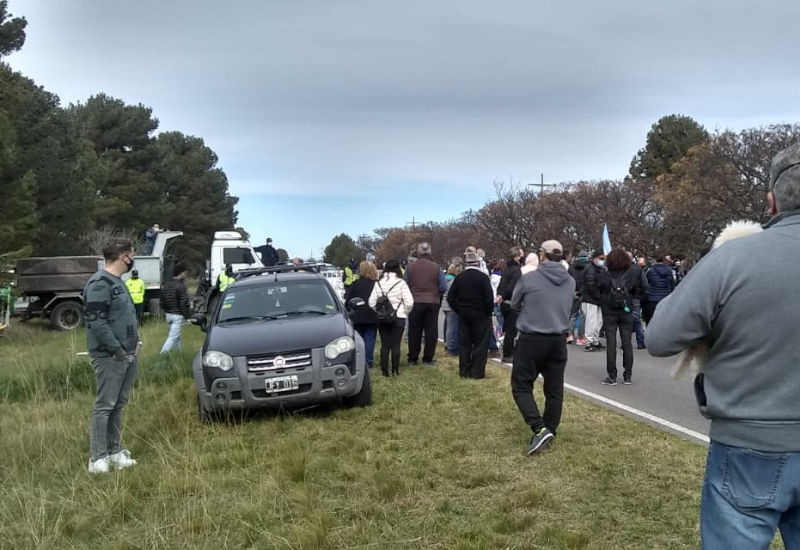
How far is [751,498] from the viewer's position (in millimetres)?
2057

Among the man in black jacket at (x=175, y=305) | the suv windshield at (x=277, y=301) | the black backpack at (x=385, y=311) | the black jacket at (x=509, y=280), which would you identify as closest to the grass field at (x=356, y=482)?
the suv windshield at (x=277, y=301)

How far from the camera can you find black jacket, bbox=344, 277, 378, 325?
31.4ft

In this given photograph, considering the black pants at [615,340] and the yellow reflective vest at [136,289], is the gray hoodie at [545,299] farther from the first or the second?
the yellow reflective vest at [136,289]

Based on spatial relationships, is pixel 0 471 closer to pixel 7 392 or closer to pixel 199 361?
pixel 199 361

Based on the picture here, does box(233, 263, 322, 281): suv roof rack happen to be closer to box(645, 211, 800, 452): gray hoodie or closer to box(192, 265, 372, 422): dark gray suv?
box(192, 265, 372, 422): dark gray suv

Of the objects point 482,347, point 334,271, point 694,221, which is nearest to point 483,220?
point 694,221

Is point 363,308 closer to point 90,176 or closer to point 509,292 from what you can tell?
point 509,292

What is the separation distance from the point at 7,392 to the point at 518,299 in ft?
22.6

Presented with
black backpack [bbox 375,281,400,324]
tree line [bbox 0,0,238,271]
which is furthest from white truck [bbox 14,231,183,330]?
black backpack [bbox 375,281,400,324]

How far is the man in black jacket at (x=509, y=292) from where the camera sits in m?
10.1

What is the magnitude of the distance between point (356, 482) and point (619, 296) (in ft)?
18.1

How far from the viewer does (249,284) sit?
8.60 meters

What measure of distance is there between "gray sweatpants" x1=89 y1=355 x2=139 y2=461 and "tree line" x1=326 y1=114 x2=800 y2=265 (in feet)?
54.7

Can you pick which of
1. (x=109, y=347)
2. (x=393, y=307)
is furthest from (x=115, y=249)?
(x=393, y=307)
